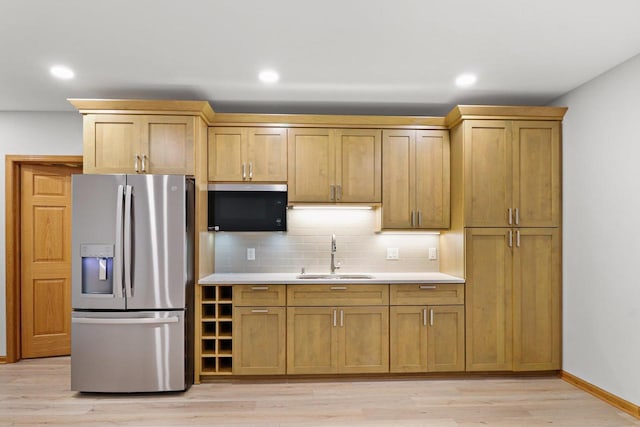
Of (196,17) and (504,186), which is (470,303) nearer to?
(504,186)

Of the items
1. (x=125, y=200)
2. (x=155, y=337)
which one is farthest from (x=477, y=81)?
(x=155, y=337)

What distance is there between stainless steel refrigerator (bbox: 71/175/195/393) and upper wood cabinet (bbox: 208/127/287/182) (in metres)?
0.64

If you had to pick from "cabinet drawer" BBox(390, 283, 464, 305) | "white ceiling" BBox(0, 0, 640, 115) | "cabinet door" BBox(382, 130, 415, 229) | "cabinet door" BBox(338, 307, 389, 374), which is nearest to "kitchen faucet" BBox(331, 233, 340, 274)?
"cabinet door" BBox(382, 130, 415, 229)

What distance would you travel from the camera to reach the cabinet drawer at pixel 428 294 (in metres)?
3.76

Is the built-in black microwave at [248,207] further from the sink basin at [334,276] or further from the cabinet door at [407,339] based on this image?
the cabinet door at [407,339]

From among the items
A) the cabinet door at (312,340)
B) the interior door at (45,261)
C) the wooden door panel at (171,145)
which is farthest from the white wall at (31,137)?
the cabinet door at (312,340)

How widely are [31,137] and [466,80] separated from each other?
13.6ft

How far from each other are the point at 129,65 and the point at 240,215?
4.99ft

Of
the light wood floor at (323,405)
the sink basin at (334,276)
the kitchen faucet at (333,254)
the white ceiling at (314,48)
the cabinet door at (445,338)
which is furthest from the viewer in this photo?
the kitchen faucet at (333,254)

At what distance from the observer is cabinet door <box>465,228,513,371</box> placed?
3.75 m

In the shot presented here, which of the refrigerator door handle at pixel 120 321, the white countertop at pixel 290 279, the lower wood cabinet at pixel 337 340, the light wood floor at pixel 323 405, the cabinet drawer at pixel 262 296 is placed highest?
the white countertop at pixel 290 279

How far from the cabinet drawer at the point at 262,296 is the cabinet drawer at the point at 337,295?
0.23ft

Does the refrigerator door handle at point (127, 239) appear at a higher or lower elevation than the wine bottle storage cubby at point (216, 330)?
higher

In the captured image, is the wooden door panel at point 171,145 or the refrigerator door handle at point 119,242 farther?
the wooden door panel at point 171,145
